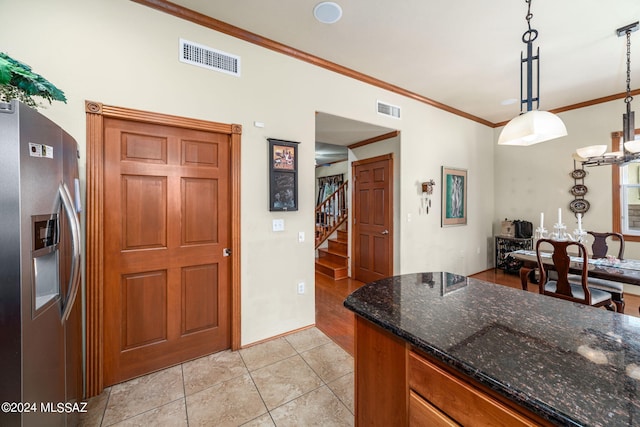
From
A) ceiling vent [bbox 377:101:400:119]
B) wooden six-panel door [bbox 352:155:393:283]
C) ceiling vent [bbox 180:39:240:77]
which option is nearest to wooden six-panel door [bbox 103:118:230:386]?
ceiling vent [bbox 180:39:240:77]

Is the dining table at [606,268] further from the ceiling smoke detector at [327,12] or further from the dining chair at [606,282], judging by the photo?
the ceiling smoke detector at [327,12]

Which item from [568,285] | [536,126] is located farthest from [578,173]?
[536,126]

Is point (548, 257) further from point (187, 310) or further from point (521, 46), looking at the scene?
point (187, 310)

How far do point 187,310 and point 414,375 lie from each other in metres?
2.05

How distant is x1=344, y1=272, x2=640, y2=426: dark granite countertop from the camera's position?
2.15ft

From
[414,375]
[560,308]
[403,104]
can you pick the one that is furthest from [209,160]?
[403,104]

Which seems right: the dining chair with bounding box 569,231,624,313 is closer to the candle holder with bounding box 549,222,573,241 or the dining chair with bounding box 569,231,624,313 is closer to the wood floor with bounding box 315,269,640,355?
the candle holder with bounding box 549,222,573,241

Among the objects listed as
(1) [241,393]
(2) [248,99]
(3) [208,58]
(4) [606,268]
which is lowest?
(1) [241,393]

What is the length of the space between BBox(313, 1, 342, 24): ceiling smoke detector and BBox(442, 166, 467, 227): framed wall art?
10.0 feet

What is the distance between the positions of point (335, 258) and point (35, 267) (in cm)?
466

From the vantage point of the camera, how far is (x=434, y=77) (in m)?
3.42

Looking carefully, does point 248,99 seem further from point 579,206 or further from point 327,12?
point 579,206

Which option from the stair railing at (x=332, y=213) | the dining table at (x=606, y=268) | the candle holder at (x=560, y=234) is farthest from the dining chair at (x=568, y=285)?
the stair railing at (x=332, y=213)

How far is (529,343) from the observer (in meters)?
0.93
